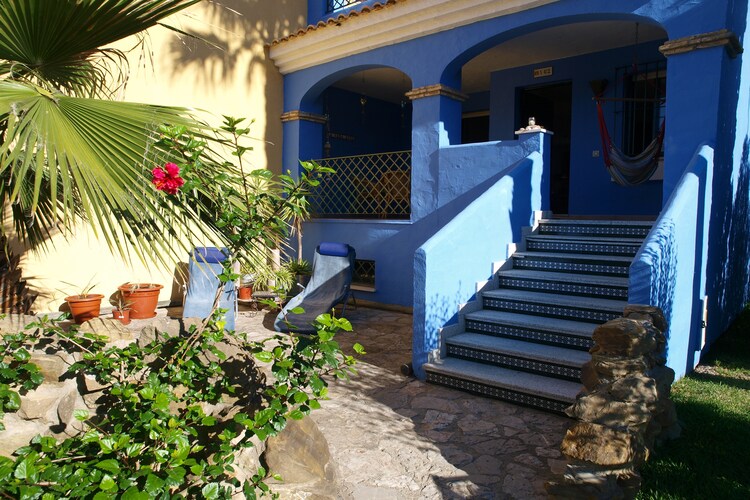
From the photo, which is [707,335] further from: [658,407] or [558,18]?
[558,18]

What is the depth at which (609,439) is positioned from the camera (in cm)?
278

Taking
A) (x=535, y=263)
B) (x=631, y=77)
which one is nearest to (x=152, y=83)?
(x=535, y=263)

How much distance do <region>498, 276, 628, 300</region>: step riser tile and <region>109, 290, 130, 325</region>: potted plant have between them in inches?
194

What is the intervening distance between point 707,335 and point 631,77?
4.72 metres

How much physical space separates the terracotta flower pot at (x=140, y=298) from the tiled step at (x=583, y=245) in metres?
5.12

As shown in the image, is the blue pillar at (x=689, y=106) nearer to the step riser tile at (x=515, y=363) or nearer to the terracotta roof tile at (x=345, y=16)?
the step riser tile at (x=515, y=363)

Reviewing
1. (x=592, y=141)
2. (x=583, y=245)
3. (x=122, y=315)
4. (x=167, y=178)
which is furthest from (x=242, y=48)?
(x=167, y=178)

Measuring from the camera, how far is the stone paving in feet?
10.6

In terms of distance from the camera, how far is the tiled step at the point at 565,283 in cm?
527

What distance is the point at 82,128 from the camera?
289 centimetres

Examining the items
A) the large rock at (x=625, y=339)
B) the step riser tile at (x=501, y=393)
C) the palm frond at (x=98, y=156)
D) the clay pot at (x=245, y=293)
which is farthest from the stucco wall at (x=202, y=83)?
the large rock at (x=625, y=339)

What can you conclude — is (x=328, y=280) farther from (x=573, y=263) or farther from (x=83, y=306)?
(x=573, y=263)

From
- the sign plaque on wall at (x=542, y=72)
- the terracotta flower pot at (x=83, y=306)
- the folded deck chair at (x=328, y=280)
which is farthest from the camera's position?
the sign plaque on wall at (x=542, y=72)

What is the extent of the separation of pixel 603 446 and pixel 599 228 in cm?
405
